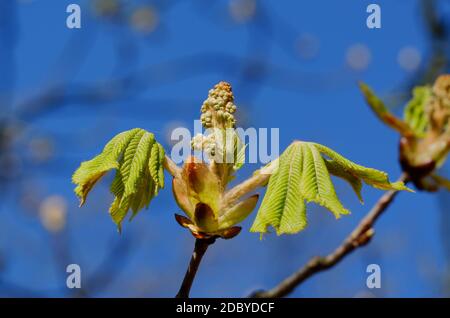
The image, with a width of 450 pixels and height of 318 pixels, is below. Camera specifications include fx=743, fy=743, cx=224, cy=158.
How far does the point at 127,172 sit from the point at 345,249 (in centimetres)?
73

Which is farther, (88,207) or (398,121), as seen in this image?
(88,207)

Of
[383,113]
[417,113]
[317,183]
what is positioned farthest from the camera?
[417,113]

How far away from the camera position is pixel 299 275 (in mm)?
1932

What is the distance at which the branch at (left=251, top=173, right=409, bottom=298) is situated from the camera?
6.27 ft

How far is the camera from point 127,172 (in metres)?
1.50

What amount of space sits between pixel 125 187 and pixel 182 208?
14 cm

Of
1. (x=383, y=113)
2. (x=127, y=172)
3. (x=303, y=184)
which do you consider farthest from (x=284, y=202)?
(x=383, y=113)

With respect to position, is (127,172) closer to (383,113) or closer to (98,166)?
(98,166)

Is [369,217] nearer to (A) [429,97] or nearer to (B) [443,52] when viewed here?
(A) [429,97]

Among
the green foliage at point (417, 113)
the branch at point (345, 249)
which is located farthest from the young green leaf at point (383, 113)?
the branch at point (345, 249)

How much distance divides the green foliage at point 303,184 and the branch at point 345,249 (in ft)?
1.30

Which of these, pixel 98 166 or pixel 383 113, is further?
pixel 383 113

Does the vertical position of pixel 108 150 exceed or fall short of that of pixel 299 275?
it exceeds it
